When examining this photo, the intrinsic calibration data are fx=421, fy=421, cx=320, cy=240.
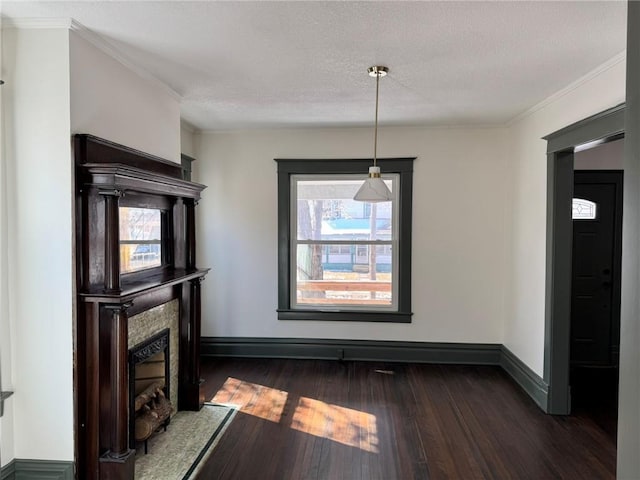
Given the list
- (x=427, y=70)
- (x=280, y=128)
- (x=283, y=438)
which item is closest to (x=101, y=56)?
(x=427, y=70)

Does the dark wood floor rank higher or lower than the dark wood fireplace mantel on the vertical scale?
lower

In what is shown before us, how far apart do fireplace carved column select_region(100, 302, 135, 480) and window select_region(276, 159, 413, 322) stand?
2585 millimetres

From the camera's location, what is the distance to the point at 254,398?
12.6 ft

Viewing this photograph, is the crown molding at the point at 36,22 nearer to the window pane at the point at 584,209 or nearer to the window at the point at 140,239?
the window at the point at 140,239

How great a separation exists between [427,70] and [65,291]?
2.66 metres

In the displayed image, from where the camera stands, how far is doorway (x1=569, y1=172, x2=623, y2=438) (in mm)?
4664

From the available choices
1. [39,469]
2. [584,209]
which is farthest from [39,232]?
[584,209]

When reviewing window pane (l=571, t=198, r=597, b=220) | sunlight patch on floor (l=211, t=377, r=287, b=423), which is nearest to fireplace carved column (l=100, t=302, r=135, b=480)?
sunlight patch on floor (l=211, t=377, r=287, b=423)

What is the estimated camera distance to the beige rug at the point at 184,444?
270cm

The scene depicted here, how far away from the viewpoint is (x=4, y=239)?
7.36 feet

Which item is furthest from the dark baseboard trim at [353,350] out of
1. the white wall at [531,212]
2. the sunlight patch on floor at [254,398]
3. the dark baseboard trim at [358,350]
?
the sunlight patch on floor at [254,398]

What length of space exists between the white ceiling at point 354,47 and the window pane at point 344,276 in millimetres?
1706

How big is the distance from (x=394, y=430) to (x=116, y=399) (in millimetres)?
2008

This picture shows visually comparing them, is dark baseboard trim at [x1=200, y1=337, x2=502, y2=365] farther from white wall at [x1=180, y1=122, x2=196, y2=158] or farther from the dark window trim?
white wall at [x1=180, y1=122, x2=196, y2=158]
